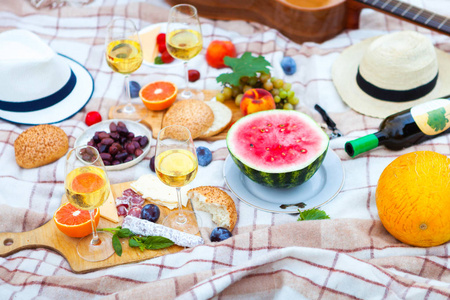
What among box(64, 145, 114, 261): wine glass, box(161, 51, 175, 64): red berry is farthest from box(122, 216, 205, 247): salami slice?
box(161, 51, 175, 64): red berry

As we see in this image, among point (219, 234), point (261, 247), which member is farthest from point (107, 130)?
point (261, 247)

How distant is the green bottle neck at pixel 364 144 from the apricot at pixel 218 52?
973 millimetres

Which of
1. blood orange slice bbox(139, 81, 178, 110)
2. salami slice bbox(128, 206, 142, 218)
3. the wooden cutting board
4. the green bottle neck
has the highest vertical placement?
the green bottle neck

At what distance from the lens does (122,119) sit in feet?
7.75

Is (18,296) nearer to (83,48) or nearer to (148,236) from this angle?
(148,236)

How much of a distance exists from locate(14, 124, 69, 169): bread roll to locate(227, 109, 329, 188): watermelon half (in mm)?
801

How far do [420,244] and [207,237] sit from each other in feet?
2.46

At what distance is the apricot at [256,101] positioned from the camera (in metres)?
2.27

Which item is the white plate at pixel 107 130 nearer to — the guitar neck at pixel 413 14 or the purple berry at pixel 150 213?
the purple berry at pixel 150 213

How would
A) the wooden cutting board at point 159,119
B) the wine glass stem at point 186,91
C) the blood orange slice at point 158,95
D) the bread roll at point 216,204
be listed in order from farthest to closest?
the wine glass stem at point 186,91 < the blood orange slice at point 158,95 < the wooden cutting board at point 159,119 < the bread roll at point 216,204

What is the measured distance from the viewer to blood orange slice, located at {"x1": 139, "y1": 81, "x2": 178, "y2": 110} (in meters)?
2.41

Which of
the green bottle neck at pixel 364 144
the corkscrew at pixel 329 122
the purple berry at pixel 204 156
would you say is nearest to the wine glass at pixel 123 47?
the purple berry at pixel 204 156

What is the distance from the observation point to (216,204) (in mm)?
1818

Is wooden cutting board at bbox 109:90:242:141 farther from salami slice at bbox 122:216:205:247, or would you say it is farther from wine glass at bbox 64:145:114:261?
wine glass at bbox 64:145:114:261
